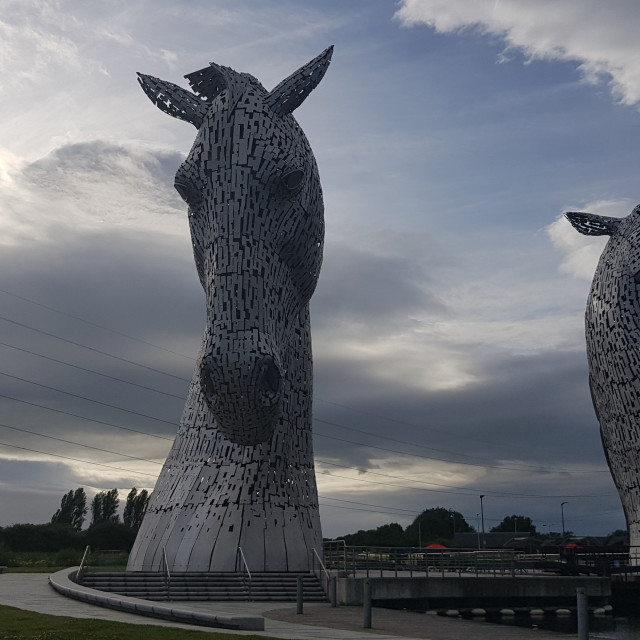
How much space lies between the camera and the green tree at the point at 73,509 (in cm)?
6367

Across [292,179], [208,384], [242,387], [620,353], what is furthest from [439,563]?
[292,179]

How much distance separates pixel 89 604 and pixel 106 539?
35.4m

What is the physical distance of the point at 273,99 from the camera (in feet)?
63.5

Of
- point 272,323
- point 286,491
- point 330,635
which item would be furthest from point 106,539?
point 330,635

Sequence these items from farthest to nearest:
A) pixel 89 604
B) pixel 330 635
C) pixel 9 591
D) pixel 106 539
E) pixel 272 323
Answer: pixel 106 539
pixel 272 323
pixel 9 591
pixel 89 604
pixel 330 635

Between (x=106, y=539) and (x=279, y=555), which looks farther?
(x=106, y=539)

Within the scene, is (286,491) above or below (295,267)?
below

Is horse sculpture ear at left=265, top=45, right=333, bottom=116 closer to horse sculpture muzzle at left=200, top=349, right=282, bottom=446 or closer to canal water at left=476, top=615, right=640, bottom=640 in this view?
horse sculpture muzzle at left=200, top=349, right=282, bottom=446

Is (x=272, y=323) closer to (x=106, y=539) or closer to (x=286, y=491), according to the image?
(x=286, y=491)

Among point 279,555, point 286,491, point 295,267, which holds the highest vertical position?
point 295,267

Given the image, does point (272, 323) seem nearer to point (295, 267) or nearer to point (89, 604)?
point (295, 267)

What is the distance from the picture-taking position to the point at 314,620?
13.2m

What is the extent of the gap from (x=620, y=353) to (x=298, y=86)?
44.9 ft

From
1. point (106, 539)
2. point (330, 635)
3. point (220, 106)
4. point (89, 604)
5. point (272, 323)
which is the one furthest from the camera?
point (106, 539)
